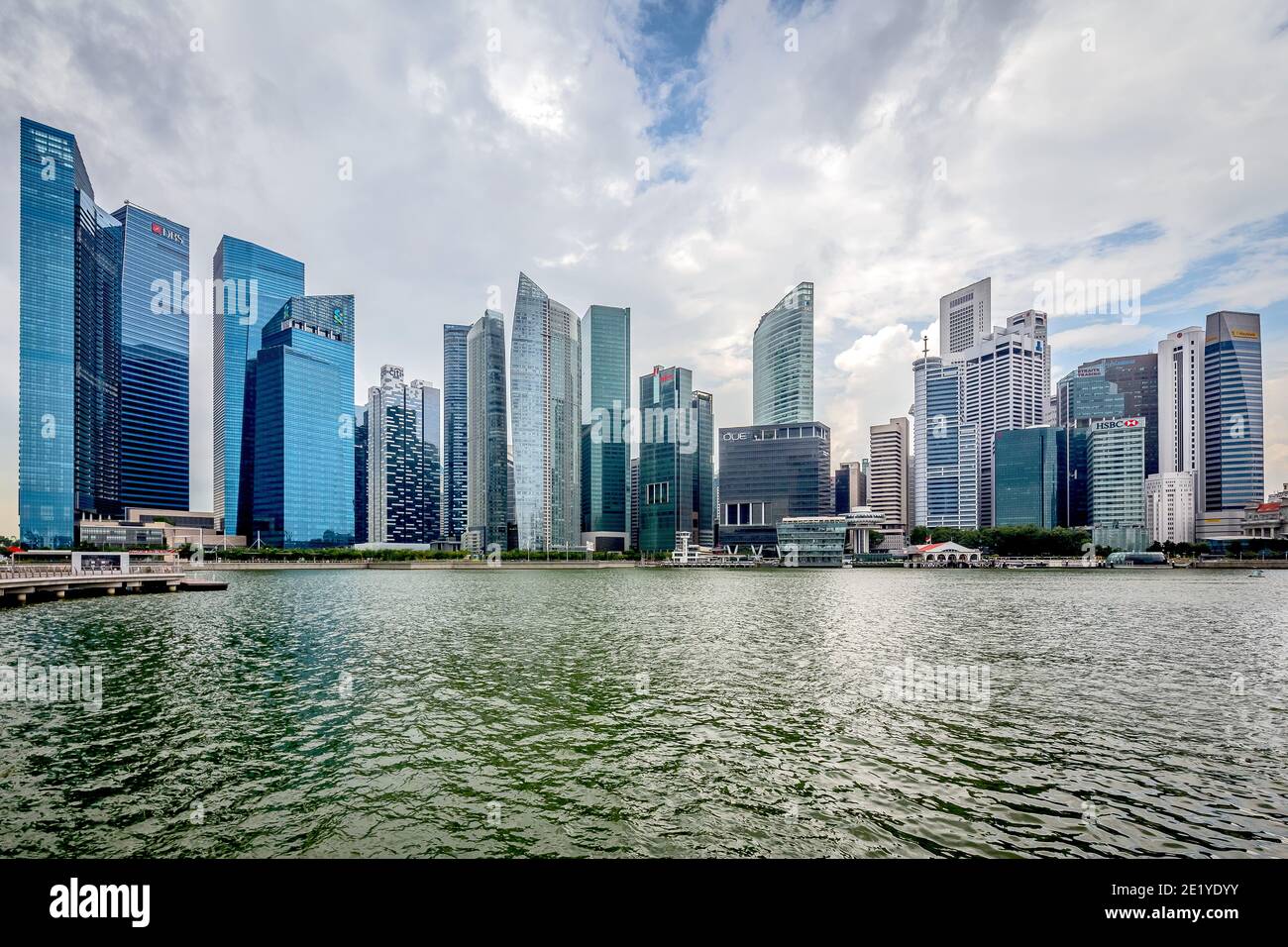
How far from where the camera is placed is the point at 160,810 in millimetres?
15328

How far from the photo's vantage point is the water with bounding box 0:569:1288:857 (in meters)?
14.3

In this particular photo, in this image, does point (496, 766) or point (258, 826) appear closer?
point (258, 826)

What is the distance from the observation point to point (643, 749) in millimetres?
20047

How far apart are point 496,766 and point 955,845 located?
12749 millimetres

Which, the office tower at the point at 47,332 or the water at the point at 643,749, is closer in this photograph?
the water at the point at 643,749

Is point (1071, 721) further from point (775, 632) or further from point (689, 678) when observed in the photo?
point (775, 632)

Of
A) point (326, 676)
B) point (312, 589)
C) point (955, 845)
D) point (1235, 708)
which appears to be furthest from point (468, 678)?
point (312, 589)

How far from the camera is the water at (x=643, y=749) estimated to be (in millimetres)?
14297

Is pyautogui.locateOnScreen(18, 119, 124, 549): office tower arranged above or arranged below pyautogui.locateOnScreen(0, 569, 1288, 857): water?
above

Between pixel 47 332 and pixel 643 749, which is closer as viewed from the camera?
pixel 643 749

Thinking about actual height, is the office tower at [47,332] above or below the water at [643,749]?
above

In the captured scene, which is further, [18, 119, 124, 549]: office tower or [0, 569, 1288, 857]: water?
[18, 119, 124, 549]: office tower
